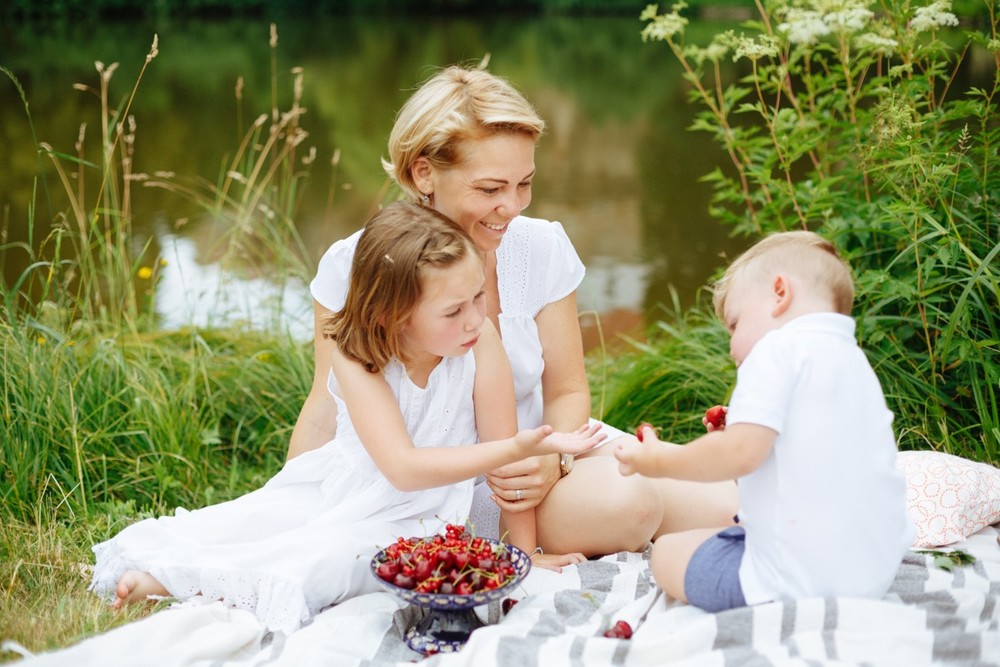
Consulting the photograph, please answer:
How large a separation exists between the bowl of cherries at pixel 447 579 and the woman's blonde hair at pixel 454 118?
1.05 meters

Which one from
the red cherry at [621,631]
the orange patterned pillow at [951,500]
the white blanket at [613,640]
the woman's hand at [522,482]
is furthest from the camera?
the orange patterned pillow at [951,500]

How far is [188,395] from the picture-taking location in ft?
12.8

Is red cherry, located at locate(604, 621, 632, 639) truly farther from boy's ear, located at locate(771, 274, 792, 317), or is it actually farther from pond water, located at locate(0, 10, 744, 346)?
pond water, located at locate(0, 10, 744, 346)

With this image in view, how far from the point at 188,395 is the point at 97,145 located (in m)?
7.48

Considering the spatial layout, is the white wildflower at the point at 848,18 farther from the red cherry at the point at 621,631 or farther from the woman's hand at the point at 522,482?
the red cherry at the point at 621,631

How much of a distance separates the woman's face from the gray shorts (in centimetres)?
104

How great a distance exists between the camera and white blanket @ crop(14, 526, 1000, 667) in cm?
208

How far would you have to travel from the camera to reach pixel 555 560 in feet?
9.32

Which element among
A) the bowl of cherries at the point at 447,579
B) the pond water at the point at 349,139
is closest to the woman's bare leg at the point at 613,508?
the bowl of cherries at the point at 447,579

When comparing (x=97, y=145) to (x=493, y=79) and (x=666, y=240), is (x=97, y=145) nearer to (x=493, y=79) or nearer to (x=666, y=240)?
(x=666, y=240)

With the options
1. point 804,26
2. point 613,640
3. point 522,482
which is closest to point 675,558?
point 613,640

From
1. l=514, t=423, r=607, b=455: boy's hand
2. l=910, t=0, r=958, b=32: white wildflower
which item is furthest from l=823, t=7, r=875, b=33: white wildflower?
l=514, t=423, r=607, b=455: boy's hand

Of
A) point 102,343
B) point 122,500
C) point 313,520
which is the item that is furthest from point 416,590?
point 102,343

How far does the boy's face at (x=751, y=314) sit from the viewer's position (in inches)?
87.7
